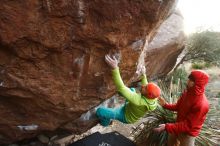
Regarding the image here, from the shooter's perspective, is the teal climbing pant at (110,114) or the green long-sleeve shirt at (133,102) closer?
the green long-sleeve shirt at (133,102)

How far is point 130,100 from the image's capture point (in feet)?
19.3

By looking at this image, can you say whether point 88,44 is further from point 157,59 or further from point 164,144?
point 157,59

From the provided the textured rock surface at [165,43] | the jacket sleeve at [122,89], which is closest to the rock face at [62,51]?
the jacket sleeve at [122,89]

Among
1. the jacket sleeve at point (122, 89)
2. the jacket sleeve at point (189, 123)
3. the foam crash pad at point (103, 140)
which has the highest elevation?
the jacket sleeve at point (122, 89)

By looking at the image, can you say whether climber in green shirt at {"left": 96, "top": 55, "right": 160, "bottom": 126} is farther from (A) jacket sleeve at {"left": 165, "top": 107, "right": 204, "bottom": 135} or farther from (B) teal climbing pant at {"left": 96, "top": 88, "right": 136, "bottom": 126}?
(A) jacket sleeve at {"left": 165, "top": 107, "right": 204, "bottom": 135}

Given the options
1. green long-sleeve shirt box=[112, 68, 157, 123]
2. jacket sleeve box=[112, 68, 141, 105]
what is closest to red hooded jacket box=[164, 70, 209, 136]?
green long-sleeve shirt box=[112, 68, 157, 123]

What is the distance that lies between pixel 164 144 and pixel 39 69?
3.39m

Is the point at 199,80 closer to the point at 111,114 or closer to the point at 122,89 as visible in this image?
the point at 122,89

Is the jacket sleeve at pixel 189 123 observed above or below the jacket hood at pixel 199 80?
below

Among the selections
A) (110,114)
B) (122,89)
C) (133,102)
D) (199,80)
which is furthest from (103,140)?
(199,80)

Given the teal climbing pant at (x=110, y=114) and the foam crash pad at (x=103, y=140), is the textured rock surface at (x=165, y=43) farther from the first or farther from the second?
the foam crash pad at (x=103, y=140)

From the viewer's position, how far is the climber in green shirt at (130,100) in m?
5.45

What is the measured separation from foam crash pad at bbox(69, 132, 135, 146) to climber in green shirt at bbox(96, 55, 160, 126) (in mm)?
314

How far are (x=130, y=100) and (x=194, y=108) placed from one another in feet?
3.12
